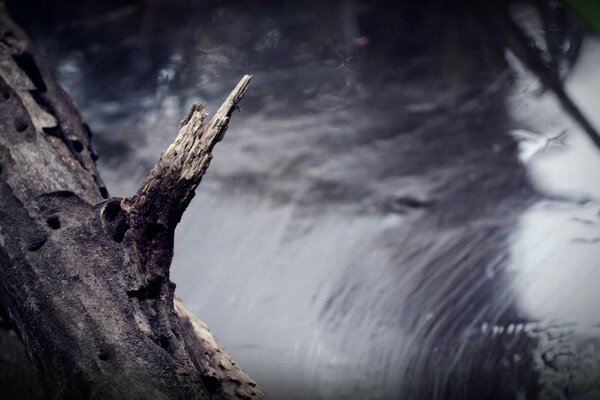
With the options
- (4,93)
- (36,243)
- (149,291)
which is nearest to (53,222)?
(36,243)

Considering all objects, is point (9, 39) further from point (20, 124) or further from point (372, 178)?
point (372, 178)

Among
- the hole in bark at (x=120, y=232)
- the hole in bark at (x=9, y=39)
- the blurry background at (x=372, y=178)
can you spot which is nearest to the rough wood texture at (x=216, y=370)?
the hole in bark at (x=120, y=232)

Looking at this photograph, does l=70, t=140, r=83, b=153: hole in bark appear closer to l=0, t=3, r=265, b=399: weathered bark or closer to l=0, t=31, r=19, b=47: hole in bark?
l=0, t=3, r=265, b=399: weathered bark

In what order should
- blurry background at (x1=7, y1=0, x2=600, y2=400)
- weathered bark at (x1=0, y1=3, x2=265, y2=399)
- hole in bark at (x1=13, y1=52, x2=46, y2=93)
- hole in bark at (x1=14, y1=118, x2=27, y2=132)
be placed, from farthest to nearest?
1. blurry background at (x1=7, y1=0, x2=600, y2=400)
2. hole in bark at (x1=13, y1=52, x2=46, y2=93)
3. hole in bark at (x1=14, y1=118, x2=27, y2=132)
4. weathered bark at (x1=0, y1=3, x2=265, y2=399)

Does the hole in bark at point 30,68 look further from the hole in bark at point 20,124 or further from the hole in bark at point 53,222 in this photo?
the hole in bark at point 53,222

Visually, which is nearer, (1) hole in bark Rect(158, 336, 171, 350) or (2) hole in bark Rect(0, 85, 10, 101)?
(1) hole in bark Rect(158, 336, 171, 350)

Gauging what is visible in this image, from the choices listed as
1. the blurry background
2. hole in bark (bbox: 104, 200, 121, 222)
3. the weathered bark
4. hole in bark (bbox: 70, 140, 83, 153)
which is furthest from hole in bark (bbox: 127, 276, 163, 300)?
the blurry background

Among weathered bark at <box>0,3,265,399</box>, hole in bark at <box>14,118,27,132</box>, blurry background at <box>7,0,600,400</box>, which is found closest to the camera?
weathered bark at <box>0,3,265,399</box>
